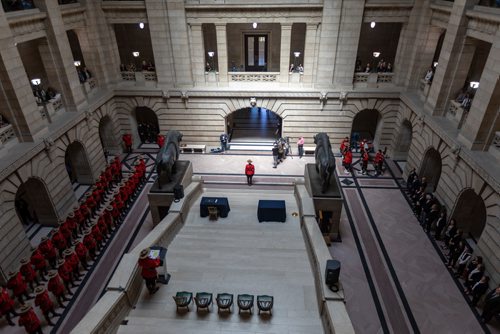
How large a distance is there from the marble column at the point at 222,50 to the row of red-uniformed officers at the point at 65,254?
26.6 feet

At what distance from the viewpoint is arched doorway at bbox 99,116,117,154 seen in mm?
22594

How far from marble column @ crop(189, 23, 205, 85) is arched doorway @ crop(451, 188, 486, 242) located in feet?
51.5

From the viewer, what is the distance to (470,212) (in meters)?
→ 15.0

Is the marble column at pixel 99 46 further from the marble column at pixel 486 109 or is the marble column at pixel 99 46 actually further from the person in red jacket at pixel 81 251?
the marble column at pixel 486 109

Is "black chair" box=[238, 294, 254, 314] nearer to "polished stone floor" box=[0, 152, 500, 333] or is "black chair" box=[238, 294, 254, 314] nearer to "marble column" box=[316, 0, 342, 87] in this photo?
"polished stone floor" box=[0, 152, 500, 333]

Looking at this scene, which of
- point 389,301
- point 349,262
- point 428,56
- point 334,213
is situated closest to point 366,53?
point 428,56

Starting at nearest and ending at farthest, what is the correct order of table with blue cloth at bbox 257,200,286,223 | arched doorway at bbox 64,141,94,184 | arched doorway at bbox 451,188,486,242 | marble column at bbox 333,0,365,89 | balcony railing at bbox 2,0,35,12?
balcony railing at bbox 2,0,35,12, arched doorway at bbox 451,188,486,242, table with blue cloth at bbox 257,200,286,223, arched doorway at bbox 64,141,94,184, marble column at bbox 333,0,365,89

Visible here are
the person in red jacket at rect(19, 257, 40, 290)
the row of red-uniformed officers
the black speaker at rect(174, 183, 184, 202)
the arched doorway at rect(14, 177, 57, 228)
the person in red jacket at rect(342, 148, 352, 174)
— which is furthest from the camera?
the person in red jacket at rect(342, 148, 352, 174)

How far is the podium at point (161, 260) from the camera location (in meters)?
9.94

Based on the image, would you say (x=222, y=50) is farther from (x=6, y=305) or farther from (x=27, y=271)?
(x=6, y=305)

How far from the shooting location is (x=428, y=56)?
19.6m

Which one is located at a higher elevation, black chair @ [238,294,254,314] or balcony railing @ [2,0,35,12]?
balcony railing @ [2,0,35,12]

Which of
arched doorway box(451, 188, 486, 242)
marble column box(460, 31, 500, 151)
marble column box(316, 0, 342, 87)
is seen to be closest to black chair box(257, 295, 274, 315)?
arched doorway box(451, 188, 486, 242)

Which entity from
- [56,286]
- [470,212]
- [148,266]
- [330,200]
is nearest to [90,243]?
[56,286]
